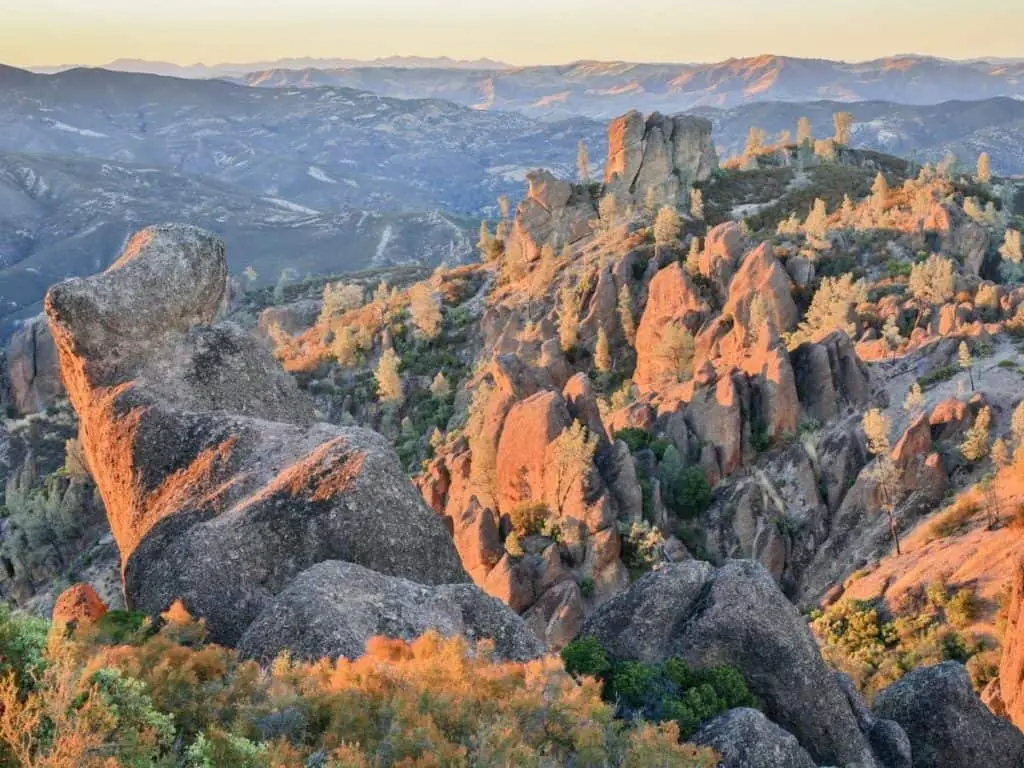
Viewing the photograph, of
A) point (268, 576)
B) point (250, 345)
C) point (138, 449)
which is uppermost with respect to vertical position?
point (250, 345)

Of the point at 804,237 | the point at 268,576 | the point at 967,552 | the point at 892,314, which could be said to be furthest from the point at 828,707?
the point at 804,237

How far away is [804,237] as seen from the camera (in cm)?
10612

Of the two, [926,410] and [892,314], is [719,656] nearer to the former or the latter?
[926,410]

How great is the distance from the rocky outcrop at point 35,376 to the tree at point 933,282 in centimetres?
13482

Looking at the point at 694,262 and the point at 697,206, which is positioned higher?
the point at 697,206

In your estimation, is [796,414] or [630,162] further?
[630,162]

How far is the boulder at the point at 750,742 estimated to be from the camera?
18125mm

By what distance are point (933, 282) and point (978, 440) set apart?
32160 millimetres

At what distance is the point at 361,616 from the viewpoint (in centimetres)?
1967

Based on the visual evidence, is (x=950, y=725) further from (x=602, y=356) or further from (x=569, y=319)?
(x=569, y=319)

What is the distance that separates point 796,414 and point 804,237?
1831 inches

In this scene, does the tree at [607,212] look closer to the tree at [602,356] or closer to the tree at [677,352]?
the tree at [602,356]

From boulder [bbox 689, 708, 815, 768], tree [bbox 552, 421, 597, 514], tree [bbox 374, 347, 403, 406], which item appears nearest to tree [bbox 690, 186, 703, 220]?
tree [bbox 374, 347, 403, 406]

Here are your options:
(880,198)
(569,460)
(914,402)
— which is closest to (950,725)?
(569,460)
